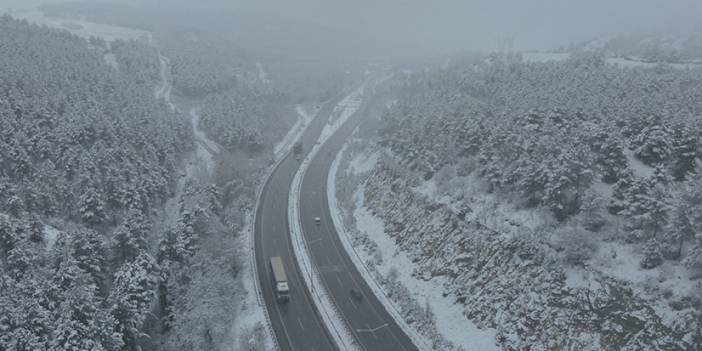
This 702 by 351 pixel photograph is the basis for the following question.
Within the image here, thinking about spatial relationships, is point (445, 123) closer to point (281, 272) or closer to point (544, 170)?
point (544, 170)

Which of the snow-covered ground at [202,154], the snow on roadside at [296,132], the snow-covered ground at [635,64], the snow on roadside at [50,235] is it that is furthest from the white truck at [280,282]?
the snow-covered ground at [635,64]

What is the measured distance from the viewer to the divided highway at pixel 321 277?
5062cm

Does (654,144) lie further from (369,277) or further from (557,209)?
(369,277)

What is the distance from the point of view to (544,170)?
178ft

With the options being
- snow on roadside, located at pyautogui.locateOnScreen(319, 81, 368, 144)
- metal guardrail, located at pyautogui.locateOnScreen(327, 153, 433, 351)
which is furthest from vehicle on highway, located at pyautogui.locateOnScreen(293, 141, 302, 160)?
metal guardrail, located at pyautogui.locateOnScreen(327, 153, 433, 351)

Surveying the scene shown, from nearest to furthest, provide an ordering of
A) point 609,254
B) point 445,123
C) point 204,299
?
point 609,254 → point 204,299 → point 445,123

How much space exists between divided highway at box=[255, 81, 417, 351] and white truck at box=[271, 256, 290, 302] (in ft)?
3.05

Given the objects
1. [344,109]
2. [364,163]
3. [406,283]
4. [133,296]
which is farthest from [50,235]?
[344,109]

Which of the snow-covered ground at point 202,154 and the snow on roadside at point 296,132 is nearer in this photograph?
the snow-covered ground at point 202,154

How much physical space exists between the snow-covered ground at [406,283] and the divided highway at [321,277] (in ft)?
4.50

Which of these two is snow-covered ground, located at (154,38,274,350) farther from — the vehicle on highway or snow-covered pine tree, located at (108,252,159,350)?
the vehicle on highway

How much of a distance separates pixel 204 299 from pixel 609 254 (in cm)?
4326

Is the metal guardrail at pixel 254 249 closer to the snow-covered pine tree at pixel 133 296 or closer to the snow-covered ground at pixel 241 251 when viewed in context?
the snow-covered ground at pixel 241 251

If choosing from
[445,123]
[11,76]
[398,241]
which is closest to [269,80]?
[11,76]
